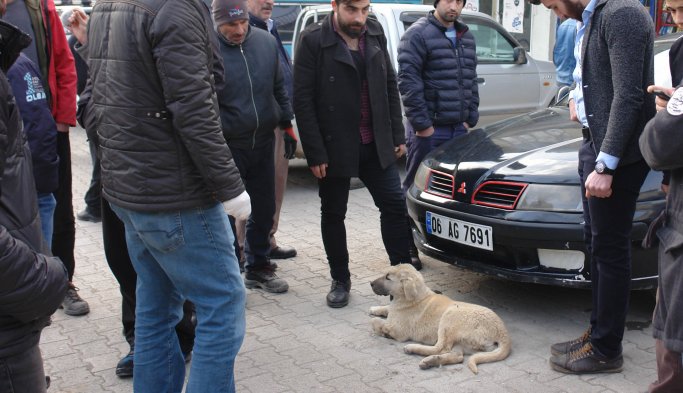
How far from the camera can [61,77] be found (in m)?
4.67

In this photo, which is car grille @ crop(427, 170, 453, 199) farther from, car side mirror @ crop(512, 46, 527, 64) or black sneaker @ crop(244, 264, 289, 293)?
car side mirror @ crop(512, 46, 527, 64)

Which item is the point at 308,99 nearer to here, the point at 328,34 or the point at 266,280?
the point at 328,34

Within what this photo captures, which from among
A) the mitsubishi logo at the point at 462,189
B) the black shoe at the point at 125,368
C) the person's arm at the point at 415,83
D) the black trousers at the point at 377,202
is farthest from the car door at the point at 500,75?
the black shoe at the point at 125,368

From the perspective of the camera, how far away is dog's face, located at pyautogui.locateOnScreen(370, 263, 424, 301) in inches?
172

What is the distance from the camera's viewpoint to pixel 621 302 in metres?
3.73

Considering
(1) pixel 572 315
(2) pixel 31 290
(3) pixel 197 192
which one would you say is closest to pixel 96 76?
(3) pixel 197 192

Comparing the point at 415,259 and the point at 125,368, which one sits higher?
the point at 125,368

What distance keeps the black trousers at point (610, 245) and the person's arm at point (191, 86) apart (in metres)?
1.77

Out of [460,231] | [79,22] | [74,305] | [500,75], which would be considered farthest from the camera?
[500,75]

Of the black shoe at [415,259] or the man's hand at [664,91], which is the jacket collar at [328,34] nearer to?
the black shoe at [415,259]

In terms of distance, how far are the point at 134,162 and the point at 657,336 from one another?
1933mm

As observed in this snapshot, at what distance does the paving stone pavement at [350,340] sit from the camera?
3.84 m

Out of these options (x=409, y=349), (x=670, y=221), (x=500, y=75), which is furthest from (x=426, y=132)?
(x=500, y=75)

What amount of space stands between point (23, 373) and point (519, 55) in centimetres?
807
